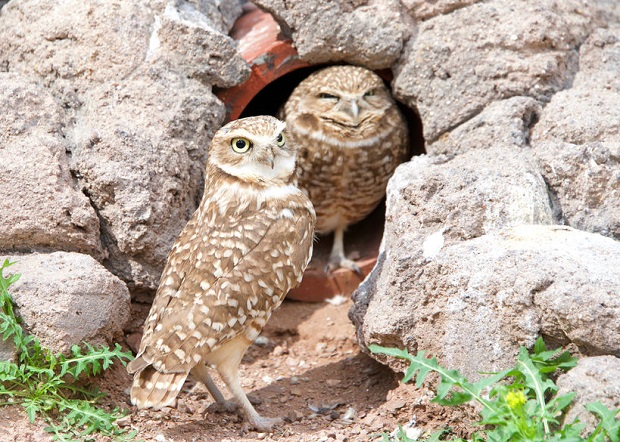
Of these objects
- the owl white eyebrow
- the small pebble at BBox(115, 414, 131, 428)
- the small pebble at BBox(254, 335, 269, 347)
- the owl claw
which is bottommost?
the small pebble at BBox(254, 335, 269, 347)

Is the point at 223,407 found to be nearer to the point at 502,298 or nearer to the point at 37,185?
the point at 37,185

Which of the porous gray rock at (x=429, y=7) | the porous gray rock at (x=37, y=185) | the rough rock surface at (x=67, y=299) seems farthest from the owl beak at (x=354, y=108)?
the rough rock surface at (x=67, y=299)

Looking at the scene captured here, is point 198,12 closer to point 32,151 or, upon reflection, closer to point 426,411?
point 32,151

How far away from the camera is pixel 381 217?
5625 mm

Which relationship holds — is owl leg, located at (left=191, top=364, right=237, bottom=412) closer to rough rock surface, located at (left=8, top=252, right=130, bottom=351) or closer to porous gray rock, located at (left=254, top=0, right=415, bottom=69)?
rough rock surface, located at (left=8, top=252, right=130, bottom=351)

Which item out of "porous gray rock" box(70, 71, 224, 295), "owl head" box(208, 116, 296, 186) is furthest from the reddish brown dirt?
"owl head" box(208, 116, 296, 186)

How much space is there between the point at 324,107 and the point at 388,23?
0.66 metres

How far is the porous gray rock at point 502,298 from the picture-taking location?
2.99 metres

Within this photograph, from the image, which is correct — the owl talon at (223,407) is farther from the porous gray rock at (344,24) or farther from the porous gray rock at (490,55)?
the porous gray rock at (344,24)

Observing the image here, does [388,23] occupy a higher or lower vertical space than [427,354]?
higher

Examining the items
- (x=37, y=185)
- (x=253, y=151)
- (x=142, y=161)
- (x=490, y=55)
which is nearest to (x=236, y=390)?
(x=253, y=151)

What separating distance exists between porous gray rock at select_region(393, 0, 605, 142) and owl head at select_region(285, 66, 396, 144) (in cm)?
33

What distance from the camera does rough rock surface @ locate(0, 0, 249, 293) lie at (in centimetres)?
396

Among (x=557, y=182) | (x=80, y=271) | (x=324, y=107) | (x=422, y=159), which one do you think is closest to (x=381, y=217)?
(x=324, y=107)
